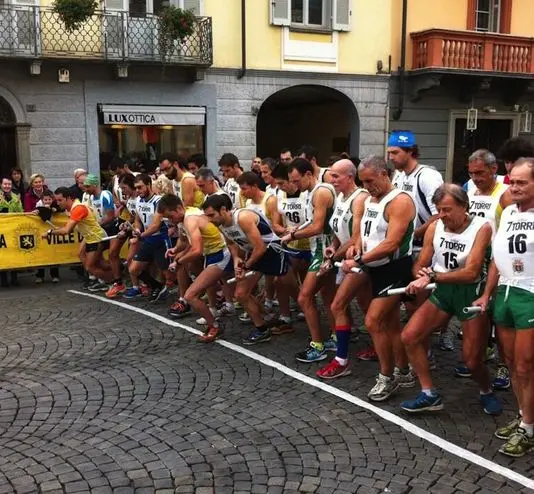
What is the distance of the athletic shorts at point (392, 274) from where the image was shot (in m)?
5.24

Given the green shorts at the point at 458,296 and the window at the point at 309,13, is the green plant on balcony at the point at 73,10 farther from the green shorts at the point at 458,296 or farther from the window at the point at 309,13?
the green shorts at the point at 458,296

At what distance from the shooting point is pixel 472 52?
59.0 ft

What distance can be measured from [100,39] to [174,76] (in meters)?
2.00

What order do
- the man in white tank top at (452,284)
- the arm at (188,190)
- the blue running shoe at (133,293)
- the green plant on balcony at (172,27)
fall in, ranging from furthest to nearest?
the green plant on balcony at (172,27), the blue running shoe at (133,293), the arm at (188,190), the man in white tank top at (452,284)

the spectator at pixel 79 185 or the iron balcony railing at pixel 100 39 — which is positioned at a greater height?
the iron balcony railing at pixel 100 39

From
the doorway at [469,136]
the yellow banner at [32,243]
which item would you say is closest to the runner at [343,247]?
the yellow banner at [32,243]

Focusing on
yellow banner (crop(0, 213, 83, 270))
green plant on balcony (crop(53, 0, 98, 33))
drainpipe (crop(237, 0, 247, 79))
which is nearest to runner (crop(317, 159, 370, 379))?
yellow banner (crop(0, 213, 83, 270))

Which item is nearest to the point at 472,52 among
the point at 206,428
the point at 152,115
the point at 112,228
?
the point at 152,115

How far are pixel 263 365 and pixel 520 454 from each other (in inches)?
103

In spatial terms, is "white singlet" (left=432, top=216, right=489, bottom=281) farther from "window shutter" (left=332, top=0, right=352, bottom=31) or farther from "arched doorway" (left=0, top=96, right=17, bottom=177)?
"window shutter" (left=332, top=0, right=352, bottom=31)

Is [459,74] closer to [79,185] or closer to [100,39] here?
[100,39]

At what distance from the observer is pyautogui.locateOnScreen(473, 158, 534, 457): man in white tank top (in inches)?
160

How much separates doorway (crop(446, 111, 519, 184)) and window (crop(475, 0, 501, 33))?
2.56 meters

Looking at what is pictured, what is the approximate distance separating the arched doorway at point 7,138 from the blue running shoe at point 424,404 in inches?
495
